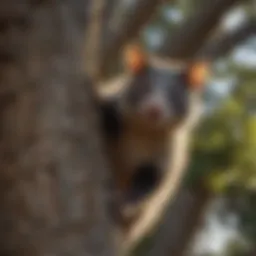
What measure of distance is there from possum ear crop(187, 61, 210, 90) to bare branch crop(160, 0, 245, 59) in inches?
22.9

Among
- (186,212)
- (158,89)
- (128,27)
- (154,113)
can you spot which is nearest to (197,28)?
(128,27)

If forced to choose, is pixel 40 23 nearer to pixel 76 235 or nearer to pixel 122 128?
pixel 76 235

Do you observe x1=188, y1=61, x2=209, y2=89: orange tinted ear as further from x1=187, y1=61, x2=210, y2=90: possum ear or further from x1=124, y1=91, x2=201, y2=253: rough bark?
x1=124, y1=91, x2=201, y2=253: rough bark

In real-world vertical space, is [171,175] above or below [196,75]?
below

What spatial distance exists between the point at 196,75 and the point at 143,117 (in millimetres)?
388

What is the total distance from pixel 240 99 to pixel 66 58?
2036mm

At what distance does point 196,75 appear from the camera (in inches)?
143

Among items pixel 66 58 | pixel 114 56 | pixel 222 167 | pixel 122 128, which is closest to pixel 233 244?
pixel 222 167

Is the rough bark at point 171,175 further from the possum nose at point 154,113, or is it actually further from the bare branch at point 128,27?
the bare branch at point 128,27

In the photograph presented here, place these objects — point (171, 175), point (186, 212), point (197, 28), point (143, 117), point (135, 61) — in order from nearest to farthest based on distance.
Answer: point (143, 117) → point (171, 175) → point (135, 61) → point (197, 28) → point (186, 212)

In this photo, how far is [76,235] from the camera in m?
2.25

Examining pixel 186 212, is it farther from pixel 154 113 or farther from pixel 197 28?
pixel 154 113

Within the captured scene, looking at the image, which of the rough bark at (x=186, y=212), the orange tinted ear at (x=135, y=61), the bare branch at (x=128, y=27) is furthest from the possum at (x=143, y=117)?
the rough bark at (x=186, y=212)

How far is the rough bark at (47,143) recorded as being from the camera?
218 centimetres
